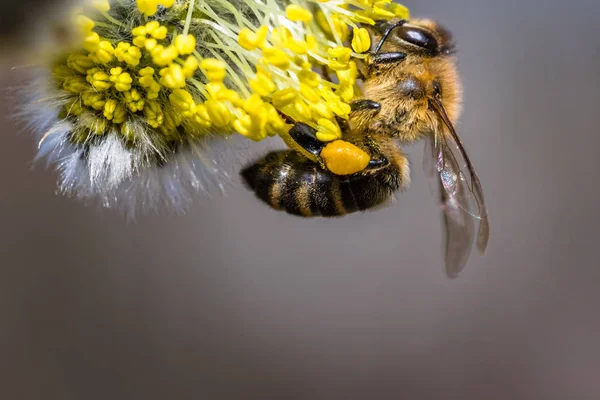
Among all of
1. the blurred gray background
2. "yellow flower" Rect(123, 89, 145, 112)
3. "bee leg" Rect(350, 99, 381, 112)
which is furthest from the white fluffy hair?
the blurred gray background

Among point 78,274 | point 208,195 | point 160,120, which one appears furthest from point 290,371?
point 160,120

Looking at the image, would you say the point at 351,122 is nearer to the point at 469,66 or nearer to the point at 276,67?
the point at 276,67

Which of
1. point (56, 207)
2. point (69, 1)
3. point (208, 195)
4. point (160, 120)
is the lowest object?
point (56, 207)

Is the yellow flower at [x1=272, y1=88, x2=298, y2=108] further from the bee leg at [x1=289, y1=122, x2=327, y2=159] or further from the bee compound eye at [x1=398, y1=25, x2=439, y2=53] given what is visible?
the bee compound eye at [x1=398, y1=25, x2=439, y2=53]

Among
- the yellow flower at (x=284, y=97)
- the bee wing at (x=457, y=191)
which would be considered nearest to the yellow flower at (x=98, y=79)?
the yellow flower at (x=284, y=97)

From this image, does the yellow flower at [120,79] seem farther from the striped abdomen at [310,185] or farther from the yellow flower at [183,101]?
the striped abdomen at [310,185]

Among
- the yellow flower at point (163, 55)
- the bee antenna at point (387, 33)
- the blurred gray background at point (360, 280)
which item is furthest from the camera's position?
the blurred gray background at point (360, 280)
